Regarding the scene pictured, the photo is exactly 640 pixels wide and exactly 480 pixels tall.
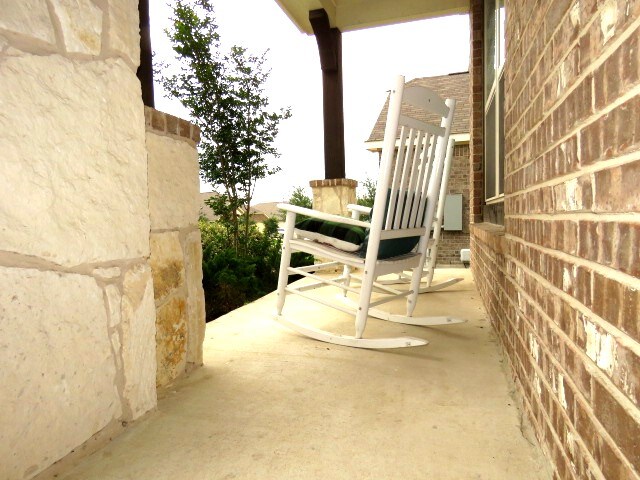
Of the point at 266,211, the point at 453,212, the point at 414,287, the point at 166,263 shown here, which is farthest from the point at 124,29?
the point at 266,211

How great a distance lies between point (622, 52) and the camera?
0.53 meters

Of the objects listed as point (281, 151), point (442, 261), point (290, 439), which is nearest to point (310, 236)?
point (290, 439)

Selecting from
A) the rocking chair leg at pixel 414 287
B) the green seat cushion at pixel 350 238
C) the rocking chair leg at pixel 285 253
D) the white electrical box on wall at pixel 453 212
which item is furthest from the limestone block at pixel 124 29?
the white electrical box on wall at pixel 453 212

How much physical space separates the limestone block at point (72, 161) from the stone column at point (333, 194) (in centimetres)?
325

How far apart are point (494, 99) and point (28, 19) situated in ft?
8.31

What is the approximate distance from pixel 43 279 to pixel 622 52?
1.12m

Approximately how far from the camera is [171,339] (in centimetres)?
145

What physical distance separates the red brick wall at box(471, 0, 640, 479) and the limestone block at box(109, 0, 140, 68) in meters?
1.07

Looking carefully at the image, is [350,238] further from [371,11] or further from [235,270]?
[371,11]

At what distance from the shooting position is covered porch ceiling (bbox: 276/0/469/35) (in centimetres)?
435

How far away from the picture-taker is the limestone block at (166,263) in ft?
4.44

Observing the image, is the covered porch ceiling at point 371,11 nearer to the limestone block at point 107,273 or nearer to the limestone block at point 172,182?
the limestone block at point 172,182

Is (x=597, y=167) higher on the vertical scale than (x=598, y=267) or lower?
higher

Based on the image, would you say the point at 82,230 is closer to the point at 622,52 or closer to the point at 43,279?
the point at 43,279
